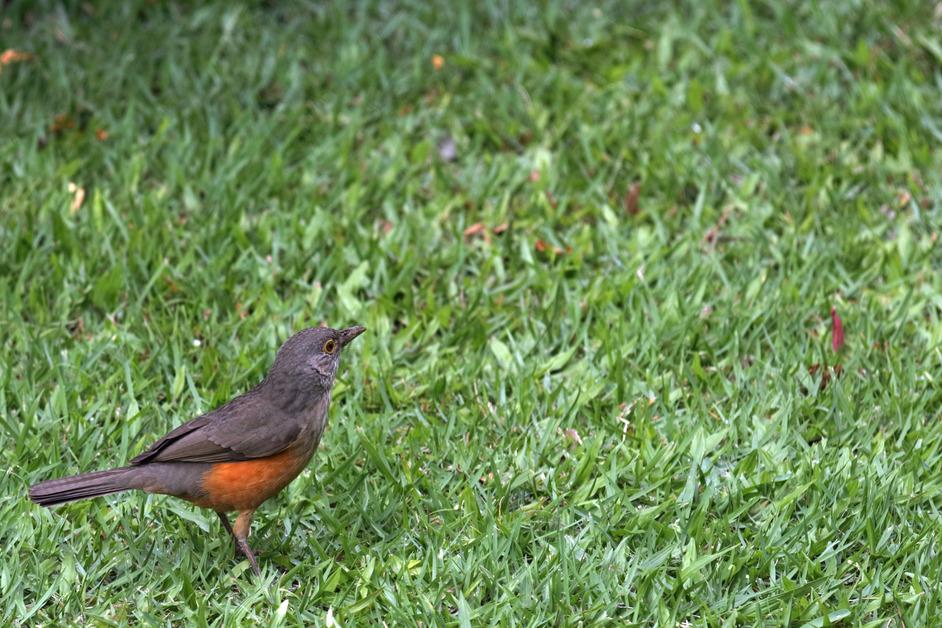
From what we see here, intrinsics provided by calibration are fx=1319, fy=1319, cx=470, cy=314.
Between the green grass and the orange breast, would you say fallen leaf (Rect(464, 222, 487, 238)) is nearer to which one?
the green grass

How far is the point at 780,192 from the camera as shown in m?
7.43

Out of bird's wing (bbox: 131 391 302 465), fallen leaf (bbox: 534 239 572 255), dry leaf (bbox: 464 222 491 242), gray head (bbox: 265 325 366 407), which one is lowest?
dry leaf (bbox: 464 222 491 242)

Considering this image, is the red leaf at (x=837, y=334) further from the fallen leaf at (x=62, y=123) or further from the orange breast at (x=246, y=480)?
the fallen leaf at (x=62, y=123)

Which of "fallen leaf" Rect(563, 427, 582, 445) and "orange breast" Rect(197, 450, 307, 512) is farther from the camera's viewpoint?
"fallen leaf" Rect(563, 427, 582, 445)

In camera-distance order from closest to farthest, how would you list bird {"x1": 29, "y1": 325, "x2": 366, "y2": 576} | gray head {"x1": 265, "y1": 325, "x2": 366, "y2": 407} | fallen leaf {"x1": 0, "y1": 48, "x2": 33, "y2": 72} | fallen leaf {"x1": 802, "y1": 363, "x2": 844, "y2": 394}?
bird {"x1": 29, "y1": 325, "x2": 366, "y2": 576}
gray head {"x1": 265, "y1": 325, "x2": 366, "y2": 407}
fallen leaf {"x1": 802, "y1": 363, "x2": 844, "y2": 394}
fallen leaf {"x1": 0, "y1": 48, "x2": 33, "y2": 72}

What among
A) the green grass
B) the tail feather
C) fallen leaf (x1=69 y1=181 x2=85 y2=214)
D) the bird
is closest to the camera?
the tail feather

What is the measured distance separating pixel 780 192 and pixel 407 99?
242cm

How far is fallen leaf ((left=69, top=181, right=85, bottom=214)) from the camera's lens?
7.20 m

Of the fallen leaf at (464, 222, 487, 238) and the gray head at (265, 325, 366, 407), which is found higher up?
the gray head at (265, 325, 366, 407)

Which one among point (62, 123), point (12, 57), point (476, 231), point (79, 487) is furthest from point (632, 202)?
point (12, 57)

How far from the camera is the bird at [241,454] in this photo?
477cm

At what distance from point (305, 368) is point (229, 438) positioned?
413 millimetres

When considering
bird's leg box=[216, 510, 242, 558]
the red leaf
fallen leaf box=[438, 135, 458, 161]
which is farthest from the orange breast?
fallen leaf box=[438, 135, 458, 161]

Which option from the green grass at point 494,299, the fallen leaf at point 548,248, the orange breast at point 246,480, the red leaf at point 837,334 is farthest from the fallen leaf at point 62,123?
the red leaf at point 837,334
